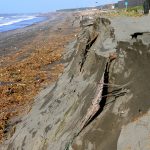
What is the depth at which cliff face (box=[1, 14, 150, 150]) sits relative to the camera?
258 inches

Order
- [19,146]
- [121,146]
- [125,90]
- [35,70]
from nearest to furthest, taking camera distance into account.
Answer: [121,146], [125,90], [19,146], [35,70]

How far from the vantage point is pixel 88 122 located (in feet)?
24.2

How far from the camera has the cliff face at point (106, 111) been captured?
21.5 ft

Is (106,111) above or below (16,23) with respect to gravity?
above

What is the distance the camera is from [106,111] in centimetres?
731

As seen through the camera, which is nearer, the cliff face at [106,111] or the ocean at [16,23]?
the cliff face at [106,111]

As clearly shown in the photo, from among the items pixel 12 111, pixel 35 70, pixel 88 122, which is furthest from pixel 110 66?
pixel 35 70

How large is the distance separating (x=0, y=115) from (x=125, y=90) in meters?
6.97

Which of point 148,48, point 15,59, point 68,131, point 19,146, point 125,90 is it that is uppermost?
point 148,48

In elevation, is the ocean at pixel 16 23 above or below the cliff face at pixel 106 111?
below

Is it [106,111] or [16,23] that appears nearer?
[106,111]

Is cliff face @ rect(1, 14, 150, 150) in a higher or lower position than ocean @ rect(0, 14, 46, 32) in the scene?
higher

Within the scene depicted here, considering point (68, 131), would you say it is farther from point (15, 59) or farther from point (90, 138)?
point (15, 59)

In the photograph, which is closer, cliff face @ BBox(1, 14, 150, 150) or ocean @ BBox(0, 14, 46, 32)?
cliff face @ BBox(1, 14, 150, 150)
